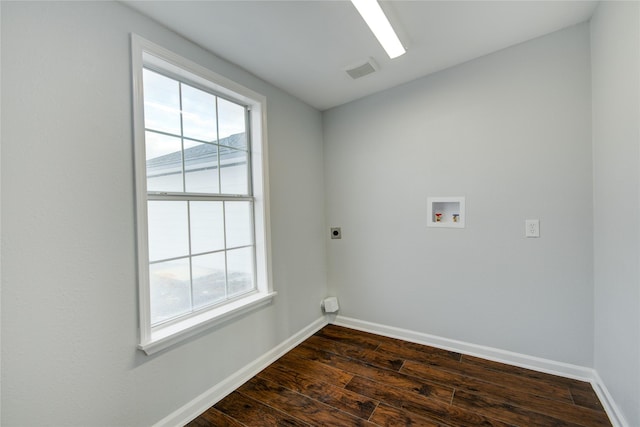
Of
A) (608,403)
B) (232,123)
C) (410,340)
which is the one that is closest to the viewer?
(608,403)

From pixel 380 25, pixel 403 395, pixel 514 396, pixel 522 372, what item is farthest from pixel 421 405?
pixel 380 25

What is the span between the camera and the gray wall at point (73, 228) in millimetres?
1107

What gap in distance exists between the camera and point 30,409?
113 cm

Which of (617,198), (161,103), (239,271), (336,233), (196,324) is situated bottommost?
(196,324)

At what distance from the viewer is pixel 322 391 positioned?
6.11 feet

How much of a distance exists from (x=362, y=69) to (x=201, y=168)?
146 cm

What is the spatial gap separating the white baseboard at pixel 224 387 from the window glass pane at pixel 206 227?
93 centimetres

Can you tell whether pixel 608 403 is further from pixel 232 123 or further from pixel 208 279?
pixel 232 123

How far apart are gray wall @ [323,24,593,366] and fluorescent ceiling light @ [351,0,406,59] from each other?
670 mm

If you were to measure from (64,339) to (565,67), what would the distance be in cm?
331

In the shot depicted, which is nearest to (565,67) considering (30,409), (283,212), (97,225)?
(283,212)

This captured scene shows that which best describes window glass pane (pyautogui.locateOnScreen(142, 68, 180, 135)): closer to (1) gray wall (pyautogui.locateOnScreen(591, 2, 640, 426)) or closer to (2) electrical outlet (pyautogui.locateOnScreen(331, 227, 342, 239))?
(2) electrical outlet (pyautogui.locateOnScreen(331, 227, 342, 239))

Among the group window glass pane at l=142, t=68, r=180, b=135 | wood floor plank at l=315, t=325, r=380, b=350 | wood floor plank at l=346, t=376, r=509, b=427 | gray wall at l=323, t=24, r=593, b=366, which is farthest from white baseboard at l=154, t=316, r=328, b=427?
window glass pane at l=142, t=68, r=180, b=135

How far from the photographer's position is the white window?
154cm
